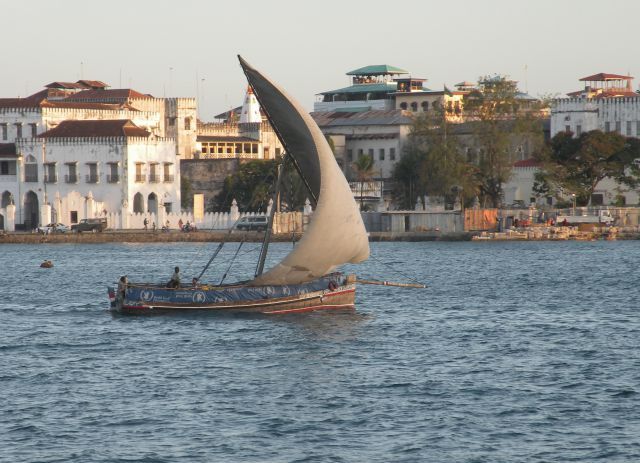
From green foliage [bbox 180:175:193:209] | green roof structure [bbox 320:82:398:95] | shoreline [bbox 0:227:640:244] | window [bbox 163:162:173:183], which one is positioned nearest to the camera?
shoreline [bbox 0:227:640:244]

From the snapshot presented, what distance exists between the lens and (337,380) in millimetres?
38031

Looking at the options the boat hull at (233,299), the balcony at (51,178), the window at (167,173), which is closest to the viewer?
the boat hull at (233,299)

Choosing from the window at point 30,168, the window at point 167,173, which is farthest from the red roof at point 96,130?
the window at point 167,173

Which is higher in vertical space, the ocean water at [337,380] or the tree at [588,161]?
the tree at [588,161]

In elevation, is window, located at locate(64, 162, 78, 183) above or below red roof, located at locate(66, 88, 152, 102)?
below

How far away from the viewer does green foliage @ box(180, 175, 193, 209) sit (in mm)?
125000

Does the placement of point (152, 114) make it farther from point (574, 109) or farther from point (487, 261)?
point (487, 261)

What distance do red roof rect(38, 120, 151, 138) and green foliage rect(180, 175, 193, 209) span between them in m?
9.49

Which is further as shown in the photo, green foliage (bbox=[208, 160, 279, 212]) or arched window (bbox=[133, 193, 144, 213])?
green foliage (bbox=[208, 160, 279, 212])

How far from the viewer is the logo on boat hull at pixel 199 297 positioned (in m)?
50.3

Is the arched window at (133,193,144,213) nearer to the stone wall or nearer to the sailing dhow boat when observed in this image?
the stone wall

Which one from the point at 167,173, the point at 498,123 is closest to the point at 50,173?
the point at 167,173

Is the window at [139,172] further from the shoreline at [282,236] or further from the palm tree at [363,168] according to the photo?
the palm tree at [363,168]

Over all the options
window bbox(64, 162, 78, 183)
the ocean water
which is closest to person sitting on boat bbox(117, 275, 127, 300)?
the ocean water
